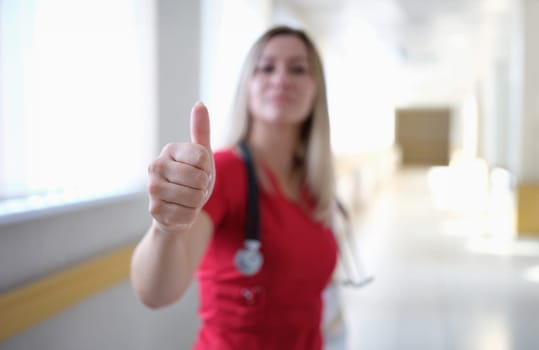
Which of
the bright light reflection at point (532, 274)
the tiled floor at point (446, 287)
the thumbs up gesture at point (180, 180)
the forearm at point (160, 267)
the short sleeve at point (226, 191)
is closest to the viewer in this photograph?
the thumbs up gesture at point (180, 180)

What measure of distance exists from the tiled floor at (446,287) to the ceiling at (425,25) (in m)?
3.15

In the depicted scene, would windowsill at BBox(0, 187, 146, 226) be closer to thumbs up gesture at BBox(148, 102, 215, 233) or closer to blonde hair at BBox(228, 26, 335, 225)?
blonde hair at BBox(228, 26, 335, 225)

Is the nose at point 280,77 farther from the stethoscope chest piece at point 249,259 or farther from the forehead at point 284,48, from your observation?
the stethoscope chest piece at point 249,259

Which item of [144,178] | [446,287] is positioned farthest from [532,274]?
[144,178]

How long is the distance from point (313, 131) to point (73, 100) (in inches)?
49.5

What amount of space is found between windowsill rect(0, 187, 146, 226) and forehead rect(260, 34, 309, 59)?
1.08 m

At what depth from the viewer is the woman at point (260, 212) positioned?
2.84 ft

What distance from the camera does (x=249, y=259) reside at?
1.25 m

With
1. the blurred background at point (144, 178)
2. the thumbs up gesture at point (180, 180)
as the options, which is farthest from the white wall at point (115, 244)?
→ the thumbs up gesture at point (180, 180)

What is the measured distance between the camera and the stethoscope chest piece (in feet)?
4.09

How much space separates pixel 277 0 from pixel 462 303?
3949 millimetres

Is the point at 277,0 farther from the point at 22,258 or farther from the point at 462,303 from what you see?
the point at 22,258

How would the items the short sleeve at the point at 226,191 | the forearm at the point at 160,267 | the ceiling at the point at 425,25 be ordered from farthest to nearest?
1. the ceiling at the point at 425,25
2. the short sleeve at the point at 226,191
3. the forearm at the point at 160,267

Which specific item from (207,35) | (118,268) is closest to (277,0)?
(207,35)
